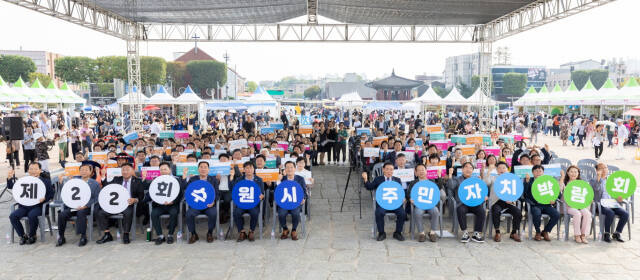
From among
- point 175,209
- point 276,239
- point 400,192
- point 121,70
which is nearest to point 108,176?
point 175,209

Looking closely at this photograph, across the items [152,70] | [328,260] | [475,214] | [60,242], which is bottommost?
[328,260]

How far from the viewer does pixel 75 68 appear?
5953 centimetres

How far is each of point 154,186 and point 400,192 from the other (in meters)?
3.46

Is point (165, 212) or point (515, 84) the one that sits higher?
point (515, 84)

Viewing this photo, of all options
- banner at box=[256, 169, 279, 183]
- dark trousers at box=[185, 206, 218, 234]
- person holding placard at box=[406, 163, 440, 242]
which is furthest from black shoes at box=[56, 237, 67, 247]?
person holding placard at box=[406, 163, 440, 242]

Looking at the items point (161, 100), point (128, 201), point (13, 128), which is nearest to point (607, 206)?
point (128, 201)

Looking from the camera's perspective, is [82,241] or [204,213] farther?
[204,213]

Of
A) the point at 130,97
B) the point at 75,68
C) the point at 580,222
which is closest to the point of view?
the point at 580,222

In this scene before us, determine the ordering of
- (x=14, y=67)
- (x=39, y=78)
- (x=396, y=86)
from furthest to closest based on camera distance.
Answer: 1. (x=396, y=86)
2. (x=14, y=67)
3. (x=39, y=78)

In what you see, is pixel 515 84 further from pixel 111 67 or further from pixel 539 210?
pixel 539 210

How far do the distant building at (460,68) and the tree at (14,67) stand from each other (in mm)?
90377

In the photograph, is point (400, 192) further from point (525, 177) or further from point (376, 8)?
point (376, 8)

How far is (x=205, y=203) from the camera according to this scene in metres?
5.80

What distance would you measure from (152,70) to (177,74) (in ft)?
28.6
